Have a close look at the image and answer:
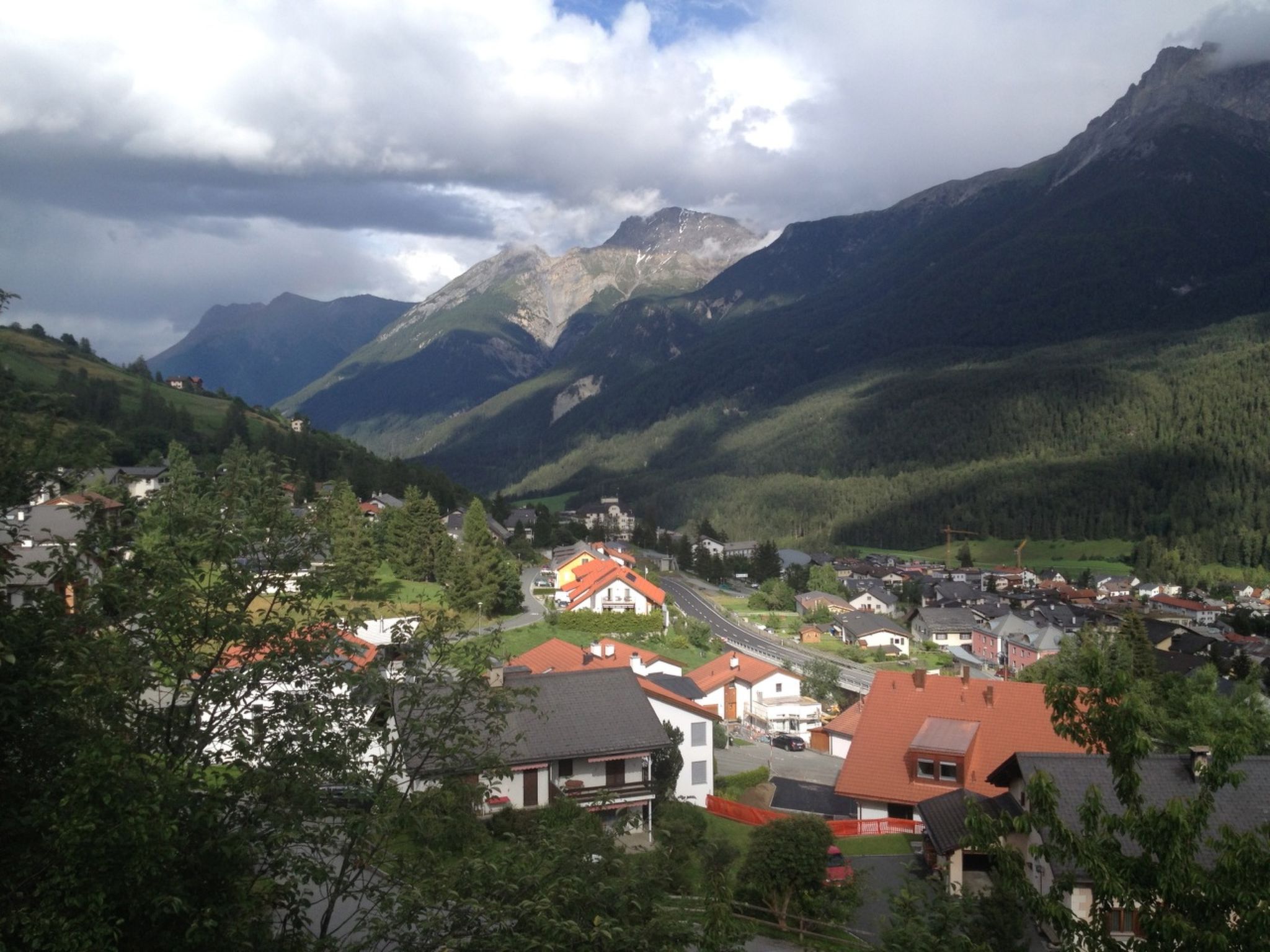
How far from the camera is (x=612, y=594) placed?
66.9 metres

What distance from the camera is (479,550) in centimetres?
5912

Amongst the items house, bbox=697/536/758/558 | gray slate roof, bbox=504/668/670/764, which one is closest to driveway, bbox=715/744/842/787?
gray slate roof, bbox=504/668/670/764

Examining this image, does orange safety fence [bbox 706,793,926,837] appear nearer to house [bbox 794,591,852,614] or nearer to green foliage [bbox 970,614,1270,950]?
green foliage [bbox 970,614,1270,950]

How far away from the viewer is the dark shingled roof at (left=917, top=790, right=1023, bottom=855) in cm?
2298

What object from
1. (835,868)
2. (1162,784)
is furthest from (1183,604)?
(835,868)

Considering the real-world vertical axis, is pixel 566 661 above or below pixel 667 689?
above

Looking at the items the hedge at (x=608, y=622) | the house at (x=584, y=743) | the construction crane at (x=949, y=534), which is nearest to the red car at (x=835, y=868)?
the house at (x=584, y=743)

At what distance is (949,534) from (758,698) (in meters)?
120

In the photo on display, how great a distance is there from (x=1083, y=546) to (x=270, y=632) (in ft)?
545

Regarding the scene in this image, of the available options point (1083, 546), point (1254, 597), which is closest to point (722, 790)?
point (1254, 597)

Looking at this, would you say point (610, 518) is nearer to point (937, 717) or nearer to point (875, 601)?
point (875, 601)

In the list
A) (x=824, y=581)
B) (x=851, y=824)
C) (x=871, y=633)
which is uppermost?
(x=824, y=581)

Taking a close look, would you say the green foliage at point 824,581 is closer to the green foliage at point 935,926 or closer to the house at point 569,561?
the house at point 569,561

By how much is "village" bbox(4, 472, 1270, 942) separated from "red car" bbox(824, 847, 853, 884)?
280mm
